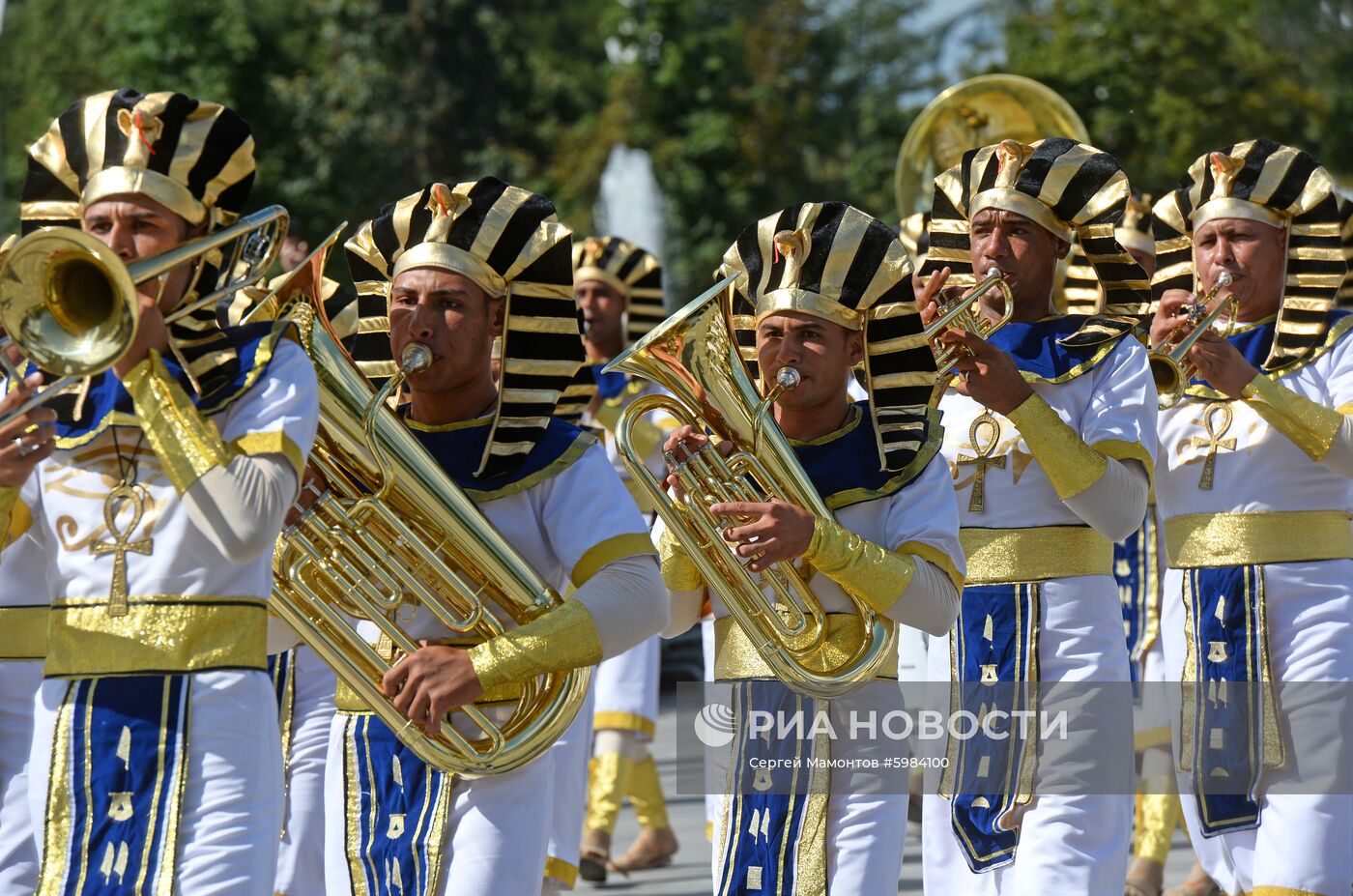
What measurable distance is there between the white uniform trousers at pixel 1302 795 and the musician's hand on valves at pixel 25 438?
3.90 m

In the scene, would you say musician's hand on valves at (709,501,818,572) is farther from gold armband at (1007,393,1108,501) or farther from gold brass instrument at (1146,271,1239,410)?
gold brass instrument at (1146,271,1239,410)

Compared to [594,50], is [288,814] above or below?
below

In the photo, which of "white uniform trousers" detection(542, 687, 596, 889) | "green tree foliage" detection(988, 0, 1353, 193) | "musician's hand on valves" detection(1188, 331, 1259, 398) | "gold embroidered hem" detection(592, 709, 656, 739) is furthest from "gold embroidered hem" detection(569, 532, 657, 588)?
"green tree foliage" detection(988, 0, 1353, 193)

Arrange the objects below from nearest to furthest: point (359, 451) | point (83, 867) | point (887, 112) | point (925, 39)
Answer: point (83, 867)
point (359, 451)
point (887, 112)
point (925, 39)

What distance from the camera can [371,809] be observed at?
16.3ft

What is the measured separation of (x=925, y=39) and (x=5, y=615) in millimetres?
40747

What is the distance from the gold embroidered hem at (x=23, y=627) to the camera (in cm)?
566

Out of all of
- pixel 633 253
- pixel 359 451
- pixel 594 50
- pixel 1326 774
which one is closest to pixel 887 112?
pixel 594 50

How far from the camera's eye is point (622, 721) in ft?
30.9

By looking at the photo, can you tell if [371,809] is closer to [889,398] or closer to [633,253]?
[889,398]

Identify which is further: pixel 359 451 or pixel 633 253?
pixel 633 253

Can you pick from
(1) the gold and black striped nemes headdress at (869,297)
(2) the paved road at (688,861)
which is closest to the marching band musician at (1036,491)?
(1) the gold and black striped nemes headdress at (869,297)

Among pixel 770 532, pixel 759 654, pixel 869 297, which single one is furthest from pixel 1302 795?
pixel 770 532

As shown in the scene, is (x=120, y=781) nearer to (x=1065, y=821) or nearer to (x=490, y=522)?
(x=490, y=522)
